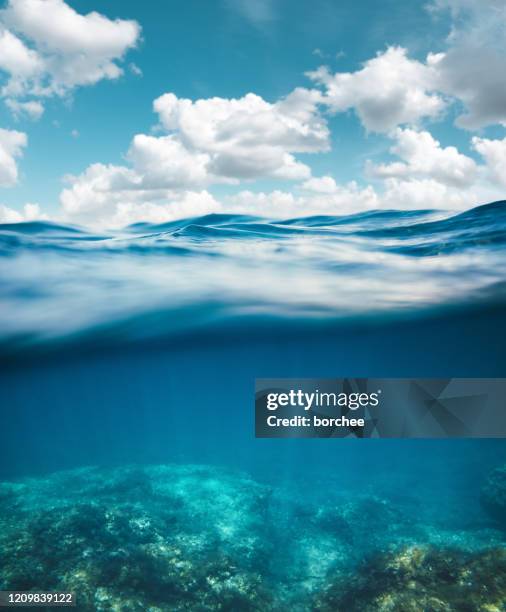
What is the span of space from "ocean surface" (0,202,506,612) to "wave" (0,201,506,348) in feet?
0.21

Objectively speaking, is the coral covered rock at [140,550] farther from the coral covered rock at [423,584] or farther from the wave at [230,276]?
the wave at [230,276]

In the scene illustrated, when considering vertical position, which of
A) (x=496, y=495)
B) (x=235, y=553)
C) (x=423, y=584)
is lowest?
(x=496, y=495)

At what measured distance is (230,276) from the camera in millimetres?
12812

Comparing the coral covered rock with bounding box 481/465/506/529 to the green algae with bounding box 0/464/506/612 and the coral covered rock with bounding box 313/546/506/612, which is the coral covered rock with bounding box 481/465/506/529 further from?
the coral covered rock with bounding box 313/546/506/612

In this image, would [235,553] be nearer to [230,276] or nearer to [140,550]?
[140,550]

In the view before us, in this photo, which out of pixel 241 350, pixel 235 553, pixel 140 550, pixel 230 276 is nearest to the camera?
pixel 140 550

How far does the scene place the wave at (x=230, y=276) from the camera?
12273 mm

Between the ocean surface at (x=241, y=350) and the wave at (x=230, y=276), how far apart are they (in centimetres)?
6

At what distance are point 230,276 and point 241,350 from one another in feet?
27.9

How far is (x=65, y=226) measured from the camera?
14.7 meters

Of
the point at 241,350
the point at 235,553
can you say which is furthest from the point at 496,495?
the point at 241,350

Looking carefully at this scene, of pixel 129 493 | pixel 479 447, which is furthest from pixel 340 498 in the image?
pixel 479 447

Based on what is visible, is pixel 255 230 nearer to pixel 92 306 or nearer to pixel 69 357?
pixel 92 306

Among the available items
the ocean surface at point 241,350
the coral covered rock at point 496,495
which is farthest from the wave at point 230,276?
the coral covered rock at point 496,495
